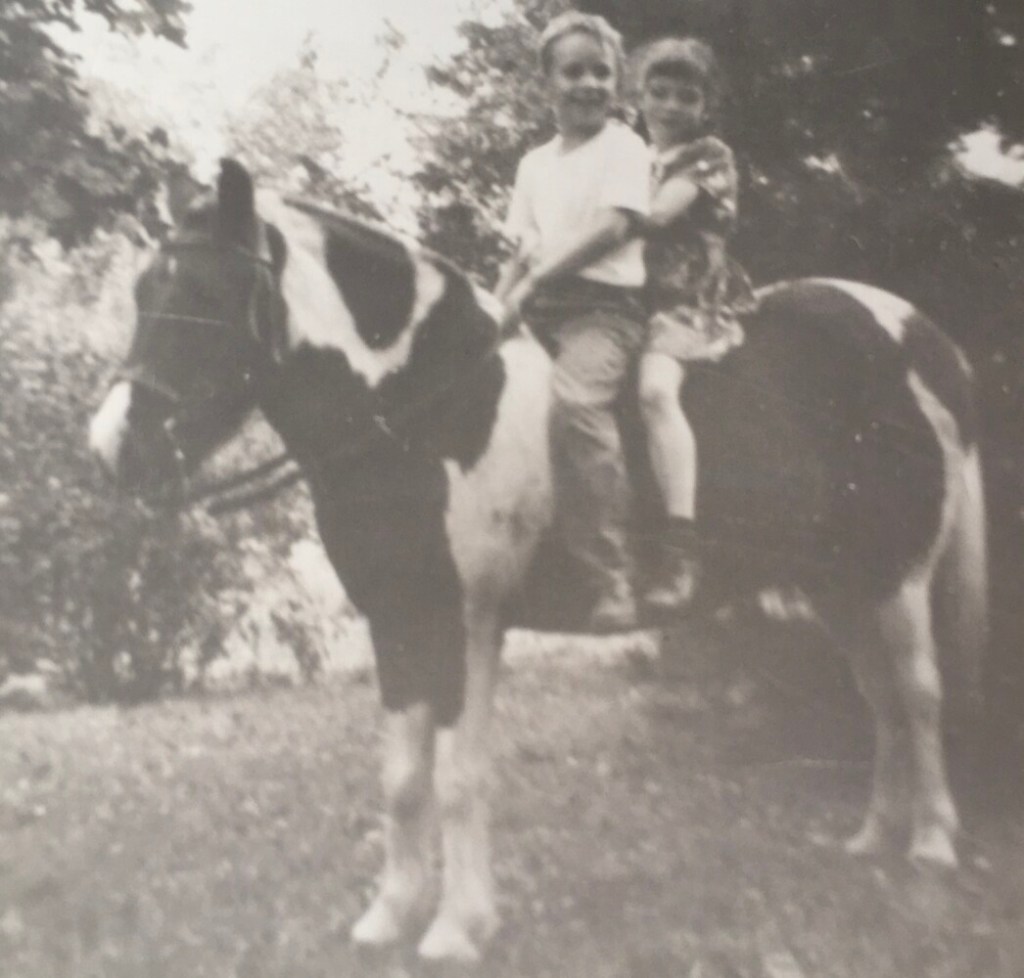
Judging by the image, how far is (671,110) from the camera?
6.82ft

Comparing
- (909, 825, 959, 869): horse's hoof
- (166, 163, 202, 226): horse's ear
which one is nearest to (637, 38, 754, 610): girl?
(909, 825, 959, 869): horse's hoof

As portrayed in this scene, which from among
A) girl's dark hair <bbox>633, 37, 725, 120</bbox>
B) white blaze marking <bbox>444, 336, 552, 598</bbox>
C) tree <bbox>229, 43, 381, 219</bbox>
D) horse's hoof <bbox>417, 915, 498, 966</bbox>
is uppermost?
girl's dark hair <bbox>633, 37, 725, 120</bbox>

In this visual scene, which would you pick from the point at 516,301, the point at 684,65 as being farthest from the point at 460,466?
the point at 684,65

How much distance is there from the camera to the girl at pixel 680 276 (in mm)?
1988

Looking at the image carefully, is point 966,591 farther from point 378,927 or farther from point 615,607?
point 378,927

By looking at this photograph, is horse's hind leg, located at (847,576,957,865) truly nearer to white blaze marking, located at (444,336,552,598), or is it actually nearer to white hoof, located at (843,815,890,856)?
white hoof, located at (843,815,890,856)

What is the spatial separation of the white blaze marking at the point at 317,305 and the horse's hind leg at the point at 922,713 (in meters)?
0.94

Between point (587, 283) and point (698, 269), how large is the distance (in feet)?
0.65

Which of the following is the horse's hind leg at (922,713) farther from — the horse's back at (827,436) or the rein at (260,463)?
the rein at (260,463)

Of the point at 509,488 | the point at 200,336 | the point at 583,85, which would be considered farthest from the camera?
the point at 583,85

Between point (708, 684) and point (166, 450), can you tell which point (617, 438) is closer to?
point (708, 684)

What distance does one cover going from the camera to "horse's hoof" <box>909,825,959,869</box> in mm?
2014

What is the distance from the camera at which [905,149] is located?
7.42 ft

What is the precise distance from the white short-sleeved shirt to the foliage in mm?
625
